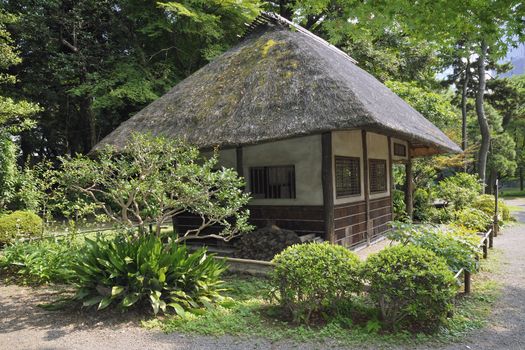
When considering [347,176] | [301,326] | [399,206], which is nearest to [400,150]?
[399,206]

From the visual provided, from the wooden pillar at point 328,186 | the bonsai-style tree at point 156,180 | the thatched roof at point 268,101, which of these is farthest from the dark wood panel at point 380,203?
the bonsai-style tree at point 156,180

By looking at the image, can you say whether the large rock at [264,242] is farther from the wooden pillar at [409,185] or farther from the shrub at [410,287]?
the wooden pillar at [409,185]

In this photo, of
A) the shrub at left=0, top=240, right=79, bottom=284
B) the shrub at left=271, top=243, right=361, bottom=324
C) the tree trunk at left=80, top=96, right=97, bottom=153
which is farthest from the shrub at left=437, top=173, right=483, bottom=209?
the tree trunk at left=80, top=96, right=97, bottom=153

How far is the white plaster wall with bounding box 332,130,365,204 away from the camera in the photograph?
8975 mm

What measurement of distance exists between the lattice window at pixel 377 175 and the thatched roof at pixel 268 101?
Answer: 5.83ft

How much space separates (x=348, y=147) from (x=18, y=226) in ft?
29.6

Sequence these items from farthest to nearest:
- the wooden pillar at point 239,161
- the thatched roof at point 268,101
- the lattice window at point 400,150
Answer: the lattice window at point 400,150
the wooden pillar at point 239,161
the thatched roof at point 268,101

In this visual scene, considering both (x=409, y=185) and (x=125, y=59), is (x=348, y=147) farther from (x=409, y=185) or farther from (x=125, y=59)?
(x=125, y=59)

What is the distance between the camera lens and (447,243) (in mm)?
6078

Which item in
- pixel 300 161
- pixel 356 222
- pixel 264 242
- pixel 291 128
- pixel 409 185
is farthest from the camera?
pixel 409 185

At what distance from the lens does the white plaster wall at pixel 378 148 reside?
11118mm

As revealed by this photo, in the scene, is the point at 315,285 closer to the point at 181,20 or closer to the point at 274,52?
the point at 274,52

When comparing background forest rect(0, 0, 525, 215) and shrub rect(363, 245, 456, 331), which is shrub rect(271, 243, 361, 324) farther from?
background forest rect(0, 0, 525, 215)

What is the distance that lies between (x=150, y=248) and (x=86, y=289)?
116cm
